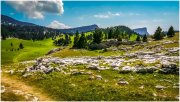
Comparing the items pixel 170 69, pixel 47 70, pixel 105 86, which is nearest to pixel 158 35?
pixel 170 69

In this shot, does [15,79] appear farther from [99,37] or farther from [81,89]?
[99,37]

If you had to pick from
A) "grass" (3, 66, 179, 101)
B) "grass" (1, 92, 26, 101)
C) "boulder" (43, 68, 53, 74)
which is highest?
"boulder" (43, 68, 53, 74)

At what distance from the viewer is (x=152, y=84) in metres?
40.2

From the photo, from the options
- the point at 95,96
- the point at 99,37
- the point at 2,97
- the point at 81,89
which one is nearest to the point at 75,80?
the point at 81,89

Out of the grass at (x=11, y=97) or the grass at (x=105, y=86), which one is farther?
the grass at (x=11, y=97)

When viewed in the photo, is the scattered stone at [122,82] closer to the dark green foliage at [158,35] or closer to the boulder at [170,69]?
the boulder at [170,69]

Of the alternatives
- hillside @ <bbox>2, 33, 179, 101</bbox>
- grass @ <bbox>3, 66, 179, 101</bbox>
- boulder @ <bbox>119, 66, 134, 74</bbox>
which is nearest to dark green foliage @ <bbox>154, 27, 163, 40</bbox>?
hillside @ <bbox>2, 33, 179, 101</bbox>

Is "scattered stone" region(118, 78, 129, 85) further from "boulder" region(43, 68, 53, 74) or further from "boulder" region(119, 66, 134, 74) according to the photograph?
"boulder" region(43, 68, 53, 74)

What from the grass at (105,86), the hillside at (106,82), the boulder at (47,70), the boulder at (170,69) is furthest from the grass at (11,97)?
the boulder at (170,69)

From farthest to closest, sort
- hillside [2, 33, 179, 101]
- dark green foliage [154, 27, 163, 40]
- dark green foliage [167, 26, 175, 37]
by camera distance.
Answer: dark green foliage [167, 26, 175, 37] < dark green foliage [154, 27, 163, 40] < hillside [2, 33, 179, 101]

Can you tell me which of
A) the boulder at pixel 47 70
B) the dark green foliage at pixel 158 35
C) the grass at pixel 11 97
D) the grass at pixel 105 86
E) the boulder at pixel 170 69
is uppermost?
the dark green foliage at pixel 158 35

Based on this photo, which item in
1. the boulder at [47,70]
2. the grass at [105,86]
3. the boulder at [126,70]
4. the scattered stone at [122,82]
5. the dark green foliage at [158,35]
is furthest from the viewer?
the dark green foliage at [158,35]

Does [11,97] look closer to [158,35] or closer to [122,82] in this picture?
[122,82]

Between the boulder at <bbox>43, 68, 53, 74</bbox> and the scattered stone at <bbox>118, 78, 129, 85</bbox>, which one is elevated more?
the boulder at <bbox>43, 68, 53, 74</bbox>
